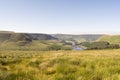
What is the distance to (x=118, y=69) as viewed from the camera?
867 cm

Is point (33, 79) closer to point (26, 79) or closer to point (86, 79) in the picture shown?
point (26, 79)

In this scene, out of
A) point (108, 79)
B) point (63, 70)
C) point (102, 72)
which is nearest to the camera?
point (108, 79)

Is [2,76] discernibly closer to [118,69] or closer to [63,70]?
[63,70]

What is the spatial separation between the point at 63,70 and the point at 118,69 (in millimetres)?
2365

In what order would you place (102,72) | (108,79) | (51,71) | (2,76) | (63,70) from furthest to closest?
(51,71), (63,70), (102,72), (2,76), (108,79)

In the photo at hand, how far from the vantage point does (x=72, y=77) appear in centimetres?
691

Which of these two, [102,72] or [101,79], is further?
[102,72]

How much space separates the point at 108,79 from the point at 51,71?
12.2ft

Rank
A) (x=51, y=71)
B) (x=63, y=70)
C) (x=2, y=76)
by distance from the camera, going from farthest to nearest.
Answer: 1. (x=51, y=71)
2. (x=63, y=70)
3. (x=2, y=76)

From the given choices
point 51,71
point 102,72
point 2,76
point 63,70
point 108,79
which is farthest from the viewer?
point 51,71

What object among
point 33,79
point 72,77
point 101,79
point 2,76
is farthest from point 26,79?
point 101,79

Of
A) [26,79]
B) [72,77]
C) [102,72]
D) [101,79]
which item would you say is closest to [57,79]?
[72,77]

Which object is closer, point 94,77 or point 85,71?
point 94,77

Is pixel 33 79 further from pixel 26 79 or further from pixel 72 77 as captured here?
pixel 72 77
